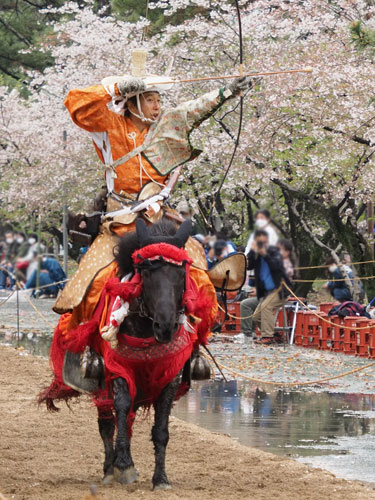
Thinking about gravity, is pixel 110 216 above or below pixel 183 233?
above

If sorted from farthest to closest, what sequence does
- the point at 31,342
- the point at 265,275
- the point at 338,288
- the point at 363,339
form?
the point at 31,342, the point at 338,288, the point at 363,339, the point at 265,275

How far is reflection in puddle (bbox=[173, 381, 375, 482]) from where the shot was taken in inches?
311

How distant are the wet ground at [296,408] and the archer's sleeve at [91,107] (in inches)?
117

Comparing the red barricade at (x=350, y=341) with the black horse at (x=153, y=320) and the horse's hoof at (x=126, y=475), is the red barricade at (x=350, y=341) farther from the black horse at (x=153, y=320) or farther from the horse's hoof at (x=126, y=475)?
the horse's hoof at (x=126, y=475)

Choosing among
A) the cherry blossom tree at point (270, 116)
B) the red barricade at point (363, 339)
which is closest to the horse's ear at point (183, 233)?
the cherry blossom tree at point (270, 116)

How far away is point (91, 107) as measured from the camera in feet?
24.9

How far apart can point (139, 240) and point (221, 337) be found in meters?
12.4

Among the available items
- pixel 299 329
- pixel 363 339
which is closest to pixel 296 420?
pixel 363 339

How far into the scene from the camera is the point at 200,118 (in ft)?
25.1

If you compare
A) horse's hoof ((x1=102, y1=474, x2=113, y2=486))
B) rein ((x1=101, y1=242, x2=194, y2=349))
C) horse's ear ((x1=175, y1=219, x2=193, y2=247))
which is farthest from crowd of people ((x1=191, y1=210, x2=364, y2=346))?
horse's hoof ((x1=102, y1=474, x2=113, y2=486))

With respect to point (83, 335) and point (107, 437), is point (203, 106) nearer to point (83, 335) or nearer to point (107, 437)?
point (83, 335)

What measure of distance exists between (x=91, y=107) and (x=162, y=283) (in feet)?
6.34

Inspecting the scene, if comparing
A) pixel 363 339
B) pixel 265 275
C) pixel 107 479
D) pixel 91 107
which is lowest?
pixel 107 479

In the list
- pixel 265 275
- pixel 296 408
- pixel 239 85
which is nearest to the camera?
pixel 239 85
